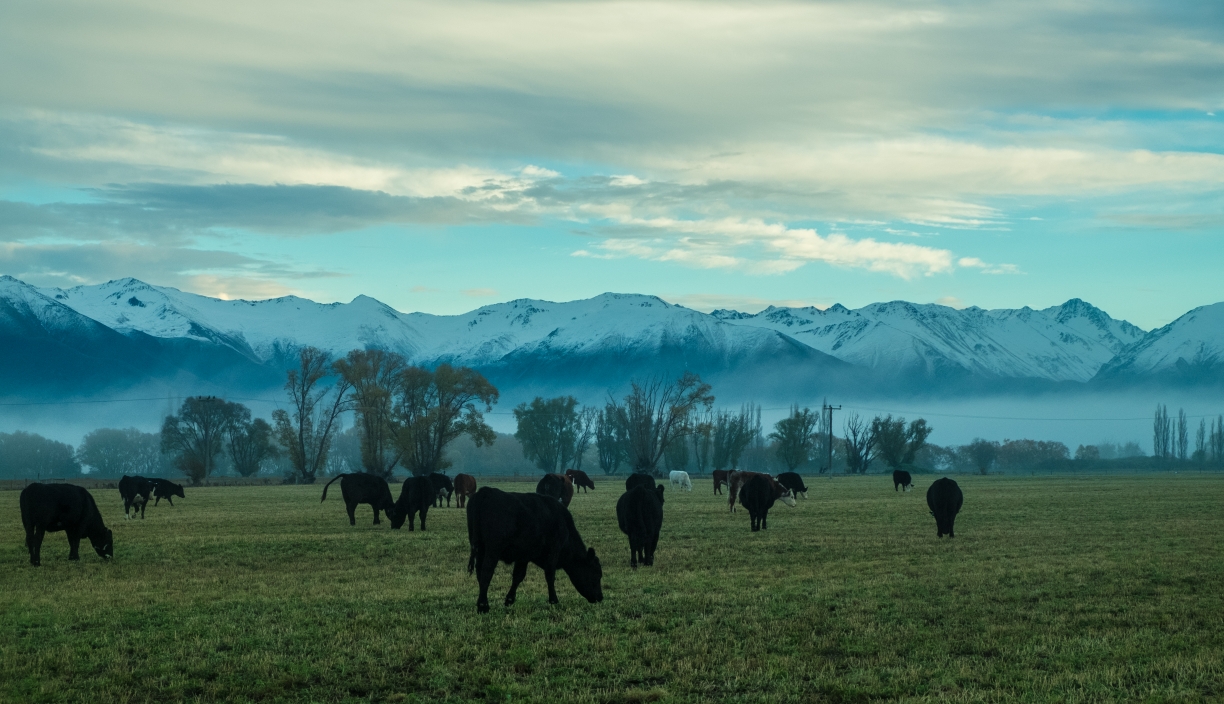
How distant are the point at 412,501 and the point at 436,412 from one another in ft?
234

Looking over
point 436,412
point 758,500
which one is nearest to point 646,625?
point 758,500

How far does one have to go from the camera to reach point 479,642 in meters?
13.3

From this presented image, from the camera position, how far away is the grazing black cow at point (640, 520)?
21359 mm

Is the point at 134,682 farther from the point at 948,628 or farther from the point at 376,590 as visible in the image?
the point at 948,628

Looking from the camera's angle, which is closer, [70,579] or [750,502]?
[70,579]

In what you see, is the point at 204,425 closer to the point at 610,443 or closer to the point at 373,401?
Result: the point at 373,401

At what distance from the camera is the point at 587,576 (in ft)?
53.8

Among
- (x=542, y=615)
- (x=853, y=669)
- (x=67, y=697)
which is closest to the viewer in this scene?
(x=67, y=697)

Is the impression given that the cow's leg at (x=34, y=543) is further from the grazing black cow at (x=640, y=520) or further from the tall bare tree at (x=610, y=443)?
the tall bare tree at (x=610, y=443)

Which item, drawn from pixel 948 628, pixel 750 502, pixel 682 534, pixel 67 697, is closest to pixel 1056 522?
pixel 750 502

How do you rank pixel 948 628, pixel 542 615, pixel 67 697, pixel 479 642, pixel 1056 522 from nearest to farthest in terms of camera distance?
pixel 67 697
pixel 479 642
pixel 948 628
pixel 542 615
pixel 1056 522

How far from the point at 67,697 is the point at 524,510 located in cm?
653

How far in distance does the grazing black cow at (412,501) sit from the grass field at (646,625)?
603 cm

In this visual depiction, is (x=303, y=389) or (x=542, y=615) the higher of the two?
(x=303, y=389)
